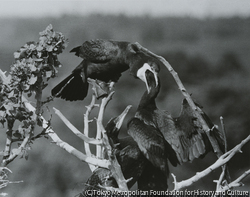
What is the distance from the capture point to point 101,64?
3295mm

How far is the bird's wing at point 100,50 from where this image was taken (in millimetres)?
3255

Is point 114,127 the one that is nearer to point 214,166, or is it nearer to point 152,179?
point 152,179

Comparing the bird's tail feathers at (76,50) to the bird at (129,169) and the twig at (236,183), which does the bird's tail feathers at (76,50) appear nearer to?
the bird at (129,169)

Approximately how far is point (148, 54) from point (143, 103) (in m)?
0.40

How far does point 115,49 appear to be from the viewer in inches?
128

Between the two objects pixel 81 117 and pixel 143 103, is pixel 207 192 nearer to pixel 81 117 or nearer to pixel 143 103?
pixel 143 103

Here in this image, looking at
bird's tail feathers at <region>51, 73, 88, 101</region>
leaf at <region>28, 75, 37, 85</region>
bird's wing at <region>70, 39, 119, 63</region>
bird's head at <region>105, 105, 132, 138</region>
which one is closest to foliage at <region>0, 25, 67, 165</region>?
leaf at <region>28, 75, 37, 85</region>

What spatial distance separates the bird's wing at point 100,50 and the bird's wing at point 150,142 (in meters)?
0.65

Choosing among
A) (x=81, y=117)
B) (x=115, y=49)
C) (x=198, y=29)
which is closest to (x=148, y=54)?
(x=115, y=49)

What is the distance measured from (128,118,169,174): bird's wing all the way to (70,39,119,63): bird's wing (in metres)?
0.65

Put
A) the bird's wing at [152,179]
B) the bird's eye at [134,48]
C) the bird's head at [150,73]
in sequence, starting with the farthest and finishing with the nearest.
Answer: the bird's eye at [134,48] < the bird's head at [150,73] < the bird's wing at [152,179]

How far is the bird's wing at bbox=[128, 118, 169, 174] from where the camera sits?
283 cm

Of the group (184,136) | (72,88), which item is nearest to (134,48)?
(72,88)

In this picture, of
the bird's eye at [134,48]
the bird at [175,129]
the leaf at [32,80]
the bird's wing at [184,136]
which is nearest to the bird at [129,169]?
the bird at [175,129]
